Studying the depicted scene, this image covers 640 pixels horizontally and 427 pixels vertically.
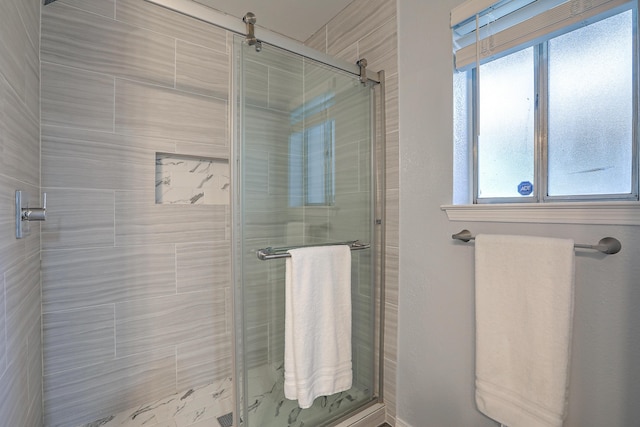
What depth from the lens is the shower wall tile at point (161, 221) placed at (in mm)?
1582

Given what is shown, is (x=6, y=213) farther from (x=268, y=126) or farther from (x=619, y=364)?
(x=619, y=364)

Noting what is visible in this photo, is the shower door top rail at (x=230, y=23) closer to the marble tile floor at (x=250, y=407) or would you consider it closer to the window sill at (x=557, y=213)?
the window sill at (x=557, y=213)

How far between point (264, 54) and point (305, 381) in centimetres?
132

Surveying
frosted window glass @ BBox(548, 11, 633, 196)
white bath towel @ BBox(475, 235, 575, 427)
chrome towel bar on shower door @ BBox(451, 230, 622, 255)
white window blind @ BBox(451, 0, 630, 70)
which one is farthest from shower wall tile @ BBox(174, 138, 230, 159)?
chrome towel bar on shower door @ BBox(451, 230, 622, 255)

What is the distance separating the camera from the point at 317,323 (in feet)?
4.00

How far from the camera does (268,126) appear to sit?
1.16 meters

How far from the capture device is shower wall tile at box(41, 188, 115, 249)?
1.41m

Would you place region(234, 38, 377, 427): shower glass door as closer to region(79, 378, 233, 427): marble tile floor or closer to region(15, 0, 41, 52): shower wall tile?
region(79, 378, 233, 427): marble tile floor

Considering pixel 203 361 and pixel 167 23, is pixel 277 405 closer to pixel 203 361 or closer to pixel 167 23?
pixel 203 361

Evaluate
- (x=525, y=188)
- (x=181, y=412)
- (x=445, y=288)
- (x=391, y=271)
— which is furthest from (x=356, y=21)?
(x=181, y=412)

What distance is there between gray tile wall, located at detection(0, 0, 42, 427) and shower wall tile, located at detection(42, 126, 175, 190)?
0.07 metres

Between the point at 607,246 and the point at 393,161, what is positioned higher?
the point at 393,161

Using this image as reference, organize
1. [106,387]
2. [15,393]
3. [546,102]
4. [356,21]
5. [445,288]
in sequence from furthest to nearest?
1. [356,21]
2. [106,387]
3. [445,288]
4. [546,102]
5. [15,393]

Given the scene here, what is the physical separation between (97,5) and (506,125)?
2.05 meters
